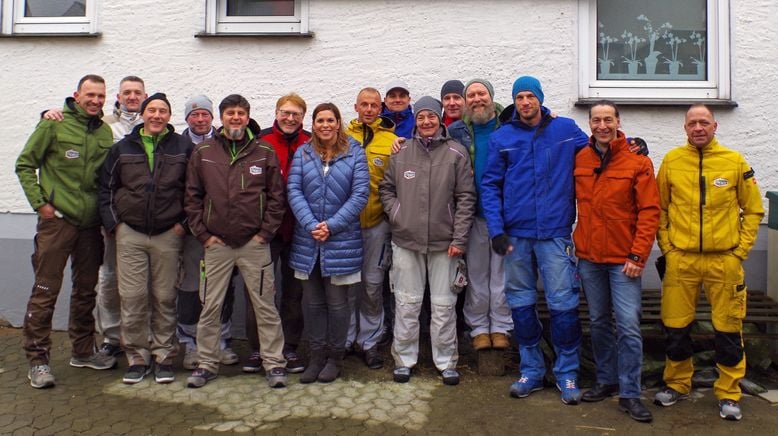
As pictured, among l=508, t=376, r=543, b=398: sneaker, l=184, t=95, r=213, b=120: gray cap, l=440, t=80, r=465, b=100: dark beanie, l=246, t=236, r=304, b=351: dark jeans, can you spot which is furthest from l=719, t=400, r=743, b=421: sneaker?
l=184, t=95, r=213, b=120: gray cap

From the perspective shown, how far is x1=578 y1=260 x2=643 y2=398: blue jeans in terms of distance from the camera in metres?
3.79

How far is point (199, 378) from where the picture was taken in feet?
13.8

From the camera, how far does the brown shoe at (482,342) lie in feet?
14.6

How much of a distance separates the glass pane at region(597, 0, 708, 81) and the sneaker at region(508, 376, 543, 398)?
2.65 meters

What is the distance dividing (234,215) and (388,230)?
3.65ft

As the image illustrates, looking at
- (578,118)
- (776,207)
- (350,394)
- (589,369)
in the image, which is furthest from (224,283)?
(776,207)

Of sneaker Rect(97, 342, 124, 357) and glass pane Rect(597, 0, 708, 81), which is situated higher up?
glass pane Rect(597, 0, 708, 81)

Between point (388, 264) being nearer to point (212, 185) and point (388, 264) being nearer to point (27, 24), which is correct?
point (212, 185)

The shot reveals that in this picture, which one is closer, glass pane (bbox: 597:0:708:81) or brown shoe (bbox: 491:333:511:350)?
brown shoe (bbox: 491:333:511:350)

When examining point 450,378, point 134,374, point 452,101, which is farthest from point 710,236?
point 134,374

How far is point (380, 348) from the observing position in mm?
4863

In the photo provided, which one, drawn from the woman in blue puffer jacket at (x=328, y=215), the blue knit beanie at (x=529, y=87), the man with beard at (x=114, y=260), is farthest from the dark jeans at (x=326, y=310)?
the blue knit beanie at (x=529, y=87)

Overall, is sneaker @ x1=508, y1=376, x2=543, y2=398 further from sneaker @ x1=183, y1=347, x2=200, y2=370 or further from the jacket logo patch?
sneaker @ x1=183, y1=347, x2=200, y2=370

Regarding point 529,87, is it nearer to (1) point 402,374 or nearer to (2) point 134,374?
(1) point 402,374
